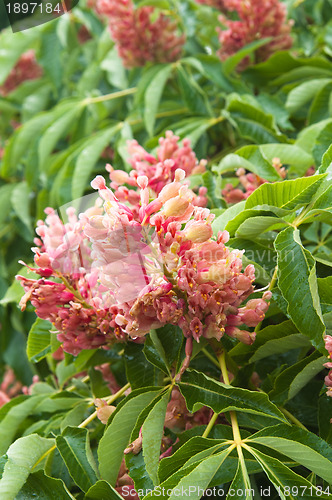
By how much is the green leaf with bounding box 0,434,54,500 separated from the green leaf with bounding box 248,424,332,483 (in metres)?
0.35

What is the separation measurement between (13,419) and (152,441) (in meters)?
0.43

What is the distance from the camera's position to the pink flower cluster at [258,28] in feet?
5.03

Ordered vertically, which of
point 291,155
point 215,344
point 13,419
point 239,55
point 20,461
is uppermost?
point 239,55

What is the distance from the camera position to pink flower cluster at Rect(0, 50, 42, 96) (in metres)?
2.60

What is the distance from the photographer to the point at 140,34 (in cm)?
165

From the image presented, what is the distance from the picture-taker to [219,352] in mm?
792

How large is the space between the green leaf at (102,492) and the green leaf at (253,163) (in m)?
0.58

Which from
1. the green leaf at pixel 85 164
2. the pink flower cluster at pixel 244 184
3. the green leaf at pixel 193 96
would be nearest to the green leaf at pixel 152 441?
the pink flower cluster at pixel 244 184

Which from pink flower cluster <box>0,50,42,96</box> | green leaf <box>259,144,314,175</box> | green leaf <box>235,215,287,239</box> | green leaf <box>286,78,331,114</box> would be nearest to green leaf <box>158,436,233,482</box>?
green leaf <box>235,215,287,239</box>

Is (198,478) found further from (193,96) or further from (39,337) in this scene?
(193,96)

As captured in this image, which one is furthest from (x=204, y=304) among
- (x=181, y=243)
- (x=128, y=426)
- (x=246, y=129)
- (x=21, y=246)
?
(x=21, y=246)

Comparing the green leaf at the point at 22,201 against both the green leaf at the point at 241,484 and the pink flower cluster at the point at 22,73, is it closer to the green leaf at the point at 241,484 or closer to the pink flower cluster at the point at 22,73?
the pink flower cluster at the point at 22,73

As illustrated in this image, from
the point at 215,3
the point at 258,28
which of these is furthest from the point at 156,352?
the point at 215,3

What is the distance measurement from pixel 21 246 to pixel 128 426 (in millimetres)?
1340
